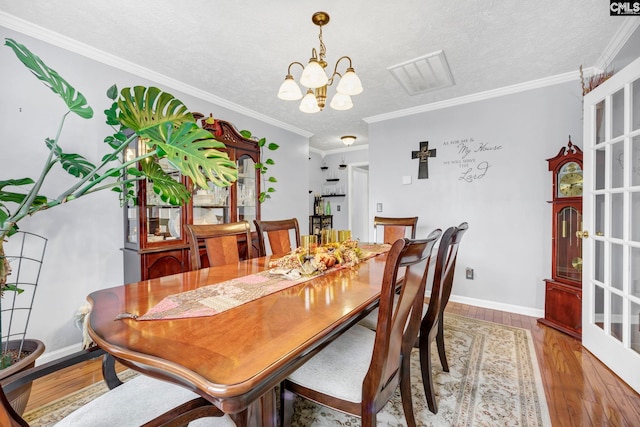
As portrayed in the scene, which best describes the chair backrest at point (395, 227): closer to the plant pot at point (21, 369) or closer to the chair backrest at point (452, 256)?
the chair backrest at point (452, 256)

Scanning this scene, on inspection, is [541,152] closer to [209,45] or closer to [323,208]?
[209,45]

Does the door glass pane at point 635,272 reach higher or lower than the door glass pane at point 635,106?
lower

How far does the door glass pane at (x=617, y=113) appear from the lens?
185 cm

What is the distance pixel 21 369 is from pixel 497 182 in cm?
382

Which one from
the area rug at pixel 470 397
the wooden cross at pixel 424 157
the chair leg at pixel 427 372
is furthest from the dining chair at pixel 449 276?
the wooden cross at pixel 424 157

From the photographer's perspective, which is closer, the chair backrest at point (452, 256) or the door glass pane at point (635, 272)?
the chair backrest at point (452, 256)

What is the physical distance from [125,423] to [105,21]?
2.37 m

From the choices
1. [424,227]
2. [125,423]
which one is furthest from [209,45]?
[424,227]

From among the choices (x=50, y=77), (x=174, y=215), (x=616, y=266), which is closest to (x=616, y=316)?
(x=616, y=266)

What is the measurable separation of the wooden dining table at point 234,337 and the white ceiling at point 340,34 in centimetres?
173

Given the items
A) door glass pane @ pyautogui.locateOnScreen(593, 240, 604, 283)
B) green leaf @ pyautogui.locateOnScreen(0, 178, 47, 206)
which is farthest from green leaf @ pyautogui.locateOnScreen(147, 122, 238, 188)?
door glass pane @ pyautogui.locateOnScreen(593, 240, 604, 283)

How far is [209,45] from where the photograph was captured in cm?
213

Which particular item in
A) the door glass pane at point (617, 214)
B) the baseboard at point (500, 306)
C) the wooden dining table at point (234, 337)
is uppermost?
the door glass pane at point (617, 214)

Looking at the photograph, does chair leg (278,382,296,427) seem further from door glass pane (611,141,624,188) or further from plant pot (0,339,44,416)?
door glass pane (611,141,624,188)
